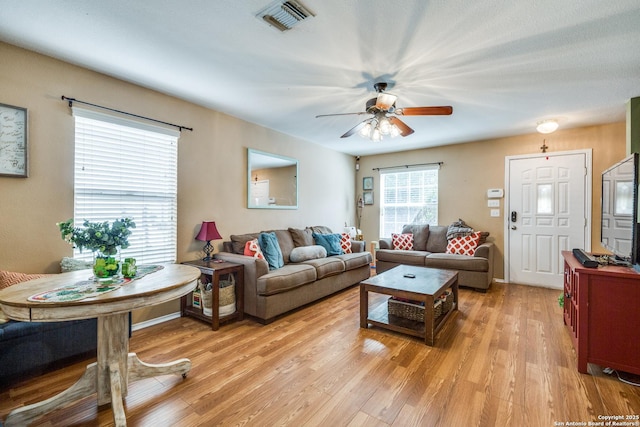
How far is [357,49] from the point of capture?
2.12m

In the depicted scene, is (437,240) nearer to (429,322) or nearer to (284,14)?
(429,322)

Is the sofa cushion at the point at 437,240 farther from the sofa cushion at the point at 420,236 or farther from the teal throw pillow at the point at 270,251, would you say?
the teal throw pillow at the point at 270,251

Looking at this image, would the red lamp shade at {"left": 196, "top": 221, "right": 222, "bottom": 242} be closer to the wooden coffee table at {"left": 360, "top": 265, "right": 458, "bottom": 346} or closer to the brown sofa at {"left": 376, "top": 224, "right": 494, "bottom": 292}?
the wooden coffee table at {"left": 360, "top": 265, "right": 458, "bottom": 346}

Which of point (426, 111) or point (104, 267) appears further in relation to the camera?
point (426, 111)

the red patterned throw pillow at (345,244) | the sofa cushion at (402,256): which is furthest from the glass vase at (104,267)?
the sofa cushion at (402,256)

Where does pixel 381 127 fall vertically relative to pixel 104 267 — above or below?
above

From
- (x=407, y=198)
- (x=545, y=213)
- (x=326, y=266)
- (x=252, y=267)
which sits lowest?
(x=326, y=266)

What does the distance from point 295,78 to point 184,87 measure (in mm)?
1165

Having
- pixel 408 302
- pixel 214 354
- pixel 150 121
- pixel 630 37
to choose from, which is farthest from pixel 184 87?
pixel 630 37

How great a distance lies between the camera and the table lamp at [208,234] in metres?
3.08

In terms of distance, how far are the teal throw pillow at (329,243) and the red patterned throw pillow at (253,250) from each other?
1289mm

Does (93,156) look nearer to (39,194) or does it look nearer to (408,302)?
(39,194)

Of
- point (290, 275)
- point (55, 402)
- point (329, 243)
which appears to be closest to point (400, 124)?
point (290, 275)

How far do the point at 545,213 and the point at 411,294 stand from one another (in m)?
3.26
